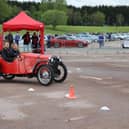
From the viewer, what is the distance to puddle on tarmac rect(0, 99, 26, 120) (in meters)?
9.76

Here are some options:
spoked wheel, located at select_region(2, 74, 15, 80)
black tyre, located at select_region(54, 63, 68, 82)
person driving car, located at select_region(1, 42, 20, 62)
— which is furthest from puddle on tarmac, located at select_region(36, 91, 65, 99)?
spoked wheel, located at select_region(2, 74, 15, 80)

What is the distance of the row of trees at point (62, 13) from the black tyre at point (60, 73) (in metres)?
122

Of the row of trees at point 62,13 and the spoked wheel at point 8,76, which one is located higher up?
the row of trees at point 62,13

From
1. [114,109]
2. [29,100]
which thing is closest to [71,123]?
[114,109]

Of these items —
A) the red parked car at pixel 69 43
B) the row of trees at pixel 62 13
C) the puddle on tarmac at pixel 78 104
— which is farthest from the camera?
the row of trees at pixel 62 13

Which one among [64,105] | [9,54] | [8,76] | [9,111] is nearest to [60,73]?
[9,54]

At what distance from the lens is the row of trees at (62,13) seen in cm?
14079

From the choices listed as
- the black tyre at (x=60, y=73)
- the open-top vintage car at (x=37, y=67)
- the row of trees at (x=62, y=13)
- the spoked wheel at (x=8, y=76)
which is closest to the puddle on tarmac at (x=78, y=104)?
the open-top vintage car at (x=37, y=67)

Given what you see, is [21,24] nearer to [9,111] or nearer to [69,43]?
[9,111]

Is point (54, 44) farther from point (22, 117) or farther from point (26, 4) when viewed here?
point (26, 4)

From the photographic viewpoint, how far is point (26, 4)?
7072 inches

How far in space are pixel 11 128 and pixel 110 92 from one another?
18.0 ft

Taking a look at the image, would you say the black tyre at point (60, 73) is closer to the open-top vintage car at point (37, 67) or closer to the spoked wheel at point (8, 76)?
the open-top vintage car at point (37, 67)

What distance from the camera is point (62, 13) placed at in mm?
140875
